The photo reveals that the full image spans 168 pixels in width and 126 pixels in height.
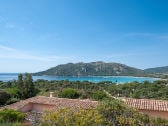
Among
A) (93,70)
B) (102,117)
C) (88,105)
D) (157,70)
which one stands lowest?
(88,105)

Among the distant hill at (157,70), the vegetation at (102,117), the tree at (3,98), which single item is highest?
the distant hill at (157,70)

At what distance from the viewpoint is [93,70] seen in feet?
546

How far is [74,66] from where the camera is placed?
514 feet

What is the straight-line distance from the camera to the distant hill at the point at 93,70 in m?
149

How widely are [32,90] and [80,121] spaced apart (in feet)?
81.9

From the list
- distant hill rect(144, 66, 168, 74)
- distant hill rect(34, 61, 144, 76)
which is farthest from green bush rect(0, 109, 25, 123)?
distant hill rect(144, 66, 168, 74)

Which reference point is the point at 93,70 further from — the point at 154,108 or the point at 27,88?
the point at 154,108

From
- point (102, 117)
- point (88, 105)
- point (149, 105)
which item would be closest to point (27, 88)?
point (88, 105)

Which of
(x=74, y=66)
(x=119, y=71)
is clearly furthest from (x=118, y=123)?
(x=119, y=71)

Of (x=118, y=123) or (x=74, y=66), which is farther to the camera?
(x=74, y=66)

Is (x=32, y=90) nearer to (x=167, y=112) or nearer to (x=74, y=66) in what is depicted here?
(x=167, y=112)

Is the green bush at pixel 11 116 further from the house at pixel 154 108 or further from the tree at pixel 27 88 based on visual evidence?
the tree at pixel 27 88

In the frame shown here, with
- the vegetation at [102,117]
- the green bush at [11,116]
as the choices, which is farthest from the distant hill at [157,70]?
the vegetation at [102,117]

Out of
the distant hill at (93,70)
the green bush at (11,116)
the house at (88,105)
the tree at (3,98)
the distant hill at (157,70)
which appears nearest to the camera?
the green bush at (11,116)
